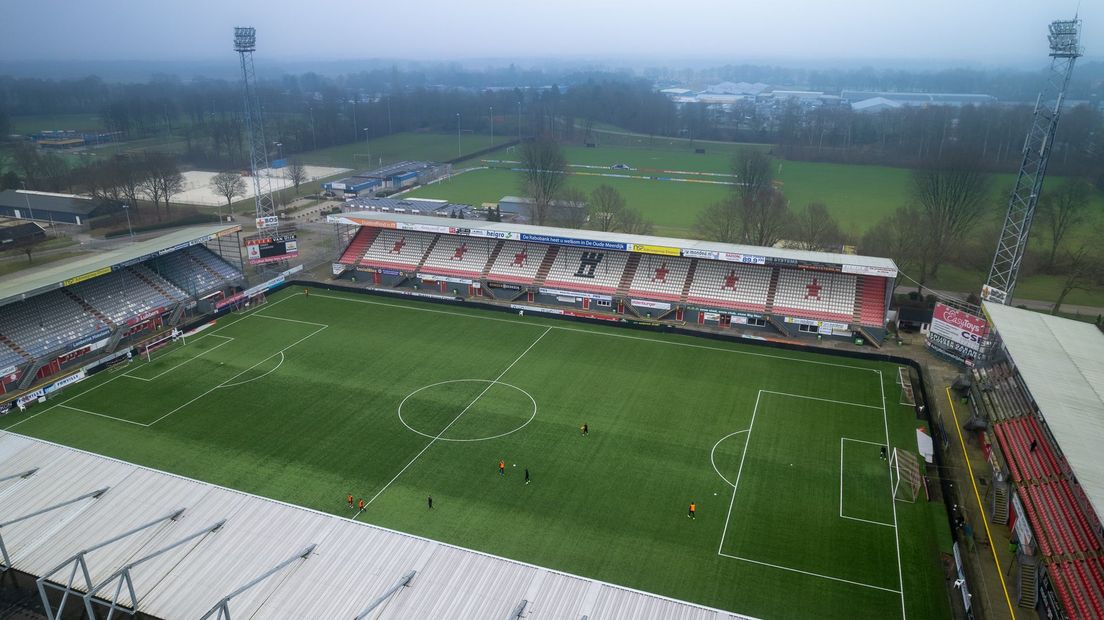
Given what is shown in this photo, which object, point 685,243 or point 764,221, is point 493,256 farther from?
point 764,221

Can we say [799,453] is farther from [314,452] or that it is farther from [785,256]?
[314,452]

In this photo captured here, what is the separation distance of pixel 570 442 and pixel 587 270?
20.6 metres

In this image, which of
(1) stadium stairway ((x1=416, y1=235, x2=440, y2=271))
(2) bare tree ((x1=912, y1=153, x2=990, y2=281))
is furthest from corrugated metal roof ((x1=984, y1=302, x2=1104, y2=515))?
(1) stadium stairway ((x1=416, y1=235, x2=440, y2=271))

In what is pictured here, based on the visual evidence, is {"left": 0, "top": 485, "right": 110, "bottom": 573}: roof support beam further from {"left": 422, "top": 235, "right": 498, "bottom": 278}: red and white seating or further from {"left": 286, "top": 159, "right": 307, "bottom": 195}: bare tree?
{"left": 286, "top": 159, "right": 307, "bottom": 195}: bare tree

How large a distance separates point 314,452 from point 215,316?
20963 millimetres

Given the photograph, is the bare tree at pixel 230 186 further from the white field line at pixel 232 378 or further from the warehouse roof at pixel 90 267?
the white field line at pixel 232 378

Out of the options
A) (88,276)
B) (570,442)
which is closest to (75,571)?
(570,442)

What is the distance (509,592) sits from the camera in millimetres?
16750

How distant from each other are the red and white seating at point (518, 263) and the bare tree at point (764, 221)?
18423 millimetres

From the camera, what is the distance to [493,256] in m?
51.7

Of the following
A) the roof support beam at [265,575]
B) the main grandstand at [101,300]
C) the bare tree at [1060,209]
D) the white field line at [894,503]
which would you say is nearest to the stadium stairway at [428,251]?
the main grandstand at [101,300]

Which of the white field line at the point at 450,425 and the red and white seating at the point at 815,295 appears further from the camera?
the red and white seating at the point at 815,295

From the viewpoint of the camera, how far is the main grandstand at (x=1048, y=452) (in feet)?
66.4

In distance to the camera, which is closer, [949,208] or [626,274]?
[626,274]
